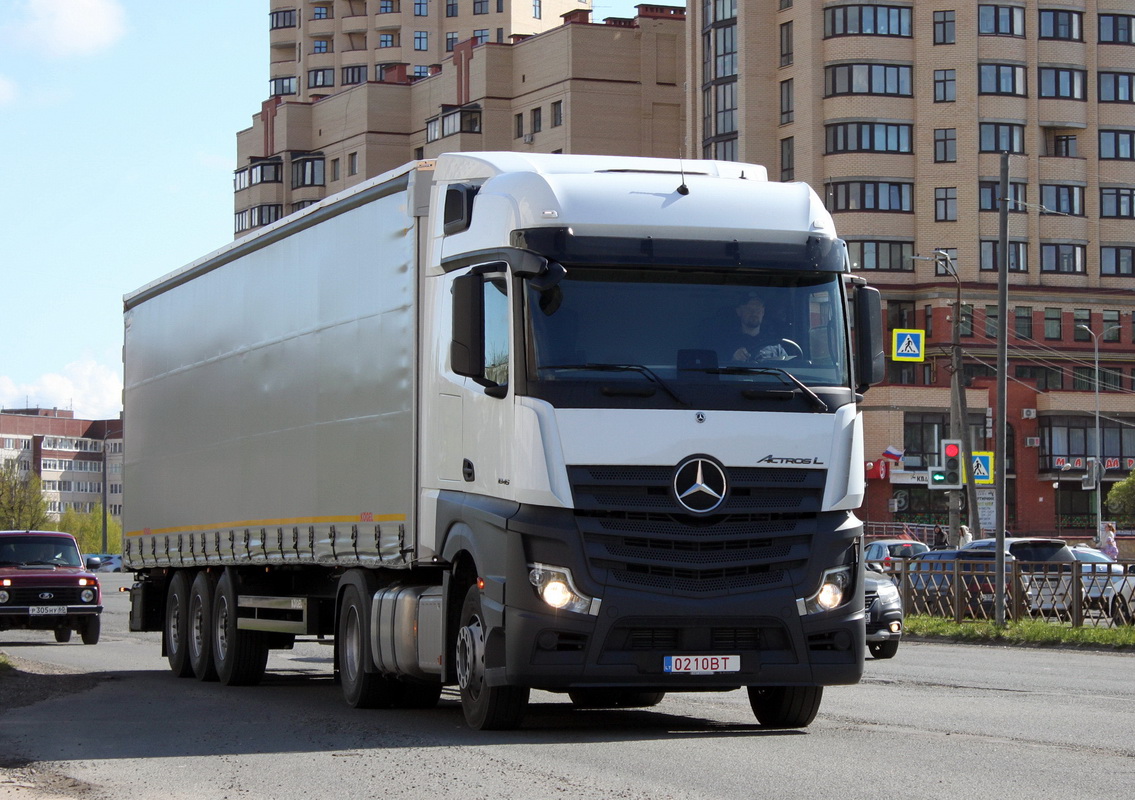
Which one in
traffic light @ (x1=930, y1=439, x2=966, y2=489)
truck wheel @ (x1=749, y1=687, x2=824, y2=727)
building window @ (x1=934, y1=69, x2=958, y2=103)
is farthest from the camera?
building window @ (x1=934, y1=69, x2=958, y2=103)

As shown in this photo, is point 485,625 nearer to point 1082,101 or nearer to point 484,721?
point 484,721

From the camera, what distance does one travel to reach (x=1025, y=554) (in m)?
33.5

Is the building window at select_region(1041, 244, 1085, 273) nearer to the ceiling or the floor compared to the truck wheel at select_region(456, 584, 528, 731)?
nearer to the ceiling

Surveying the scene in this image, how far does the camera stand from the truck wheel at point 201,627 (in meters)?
19.2

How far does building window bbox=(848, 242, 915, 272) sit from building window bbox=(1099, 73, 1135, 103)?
12.0 m

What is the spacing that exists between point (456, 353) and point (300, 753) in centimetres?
271

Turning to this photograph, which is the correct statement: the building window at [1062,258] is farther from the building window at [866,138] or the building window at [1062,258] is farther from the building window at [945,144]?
the building window at [866,138]

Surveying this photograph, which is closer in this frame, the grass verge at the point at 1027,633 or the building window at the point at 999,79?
the grass verge at the point at 1027,633

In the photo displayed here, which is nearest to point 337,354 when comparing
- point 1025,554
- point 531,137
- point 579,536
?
point 579,536

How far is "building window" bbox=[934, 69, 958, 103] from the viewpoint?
82.1 m

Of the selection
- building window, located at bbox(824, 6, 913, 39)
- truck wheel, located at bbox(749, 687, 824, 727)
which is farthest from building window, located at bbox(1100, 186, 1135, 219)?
truck wheel, located at bbox(749, 687, 824, 727)

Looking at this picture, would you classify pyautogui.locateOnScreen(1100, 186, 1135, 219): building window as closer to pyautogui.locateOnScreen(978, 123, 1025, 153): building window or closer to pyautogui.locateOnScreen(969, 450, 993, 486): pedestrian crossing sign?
pyautogui.locateOnScreen(978, 123, 1025, 153): building window

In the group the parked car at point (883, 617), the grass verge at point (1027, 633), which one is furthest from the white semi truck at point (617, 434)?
the grass verge at point (1027, 633)

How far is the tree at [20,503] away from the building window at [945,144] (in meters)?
77.4
